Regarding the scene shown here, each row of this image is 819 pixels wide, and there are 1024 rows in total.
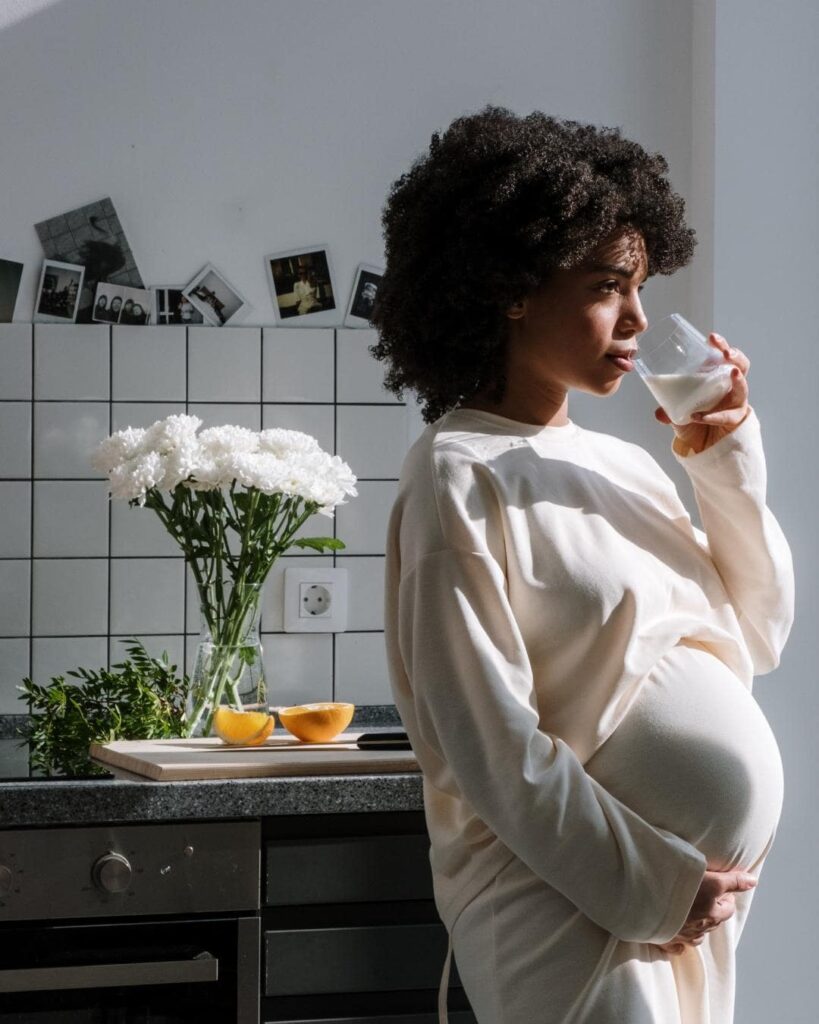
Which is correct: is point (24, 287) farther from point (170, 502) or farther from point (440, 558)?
point (440, 558)

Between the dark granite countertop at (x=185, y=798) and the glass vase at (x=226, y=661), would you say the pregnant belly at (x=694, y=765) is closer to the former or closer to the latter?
the dark granite countertop at (x=185, y=798)

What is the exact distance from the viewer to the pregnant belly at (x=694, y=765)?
108 cm

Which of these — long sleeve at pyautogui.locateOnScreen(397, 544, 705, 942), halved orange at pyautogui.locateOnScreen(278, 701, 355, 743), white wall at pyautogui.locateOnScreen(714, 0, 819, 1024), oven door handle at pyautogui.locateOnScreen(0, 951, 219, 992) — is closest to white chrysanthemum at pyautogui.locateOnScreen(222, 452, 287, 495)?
halved orange at pyautogui.locateOnScreen(278, 701, 355, 743)

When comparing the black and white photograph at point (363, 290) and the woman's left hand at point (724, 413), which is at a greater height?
the black and white photograph at point (363, 290)

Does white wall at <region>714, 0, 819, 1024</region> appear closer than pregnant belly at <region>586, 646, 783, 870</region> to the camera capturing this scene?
No

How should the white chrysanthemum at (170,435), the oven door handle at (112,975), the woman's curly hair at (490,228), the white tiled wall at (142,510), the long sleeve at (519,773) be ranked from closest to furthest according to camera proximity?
the long sleeve at (519,773) < the woman's curly hair at (490,228) < the oven door handle at (112,975) < the white chrysanthemum at (170,435) < the white tiled wall at (142,510)

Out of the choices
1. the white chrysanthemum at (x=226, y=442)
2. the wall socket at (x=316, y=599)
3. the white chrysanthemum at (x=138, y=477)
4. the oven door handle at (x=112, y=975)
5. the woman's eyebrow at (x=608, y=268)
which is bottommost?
the oven door handle at (x=112, y=975)

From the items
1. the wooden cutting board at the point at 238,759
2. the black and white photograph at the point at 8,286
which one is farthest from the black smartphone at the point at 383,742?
the black and white photograph at the point at 8,286

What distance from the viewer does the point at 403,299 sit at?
4.09ft

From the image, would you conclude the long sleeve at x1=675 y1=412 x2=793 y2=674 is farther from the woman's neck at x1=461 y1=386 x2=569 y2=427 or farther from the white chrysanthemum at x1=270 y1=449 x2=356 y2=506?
the white chrysanthemum at x1=270 y1=449 x2=356 y2=506

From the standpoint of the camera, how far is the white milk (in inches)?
46.1

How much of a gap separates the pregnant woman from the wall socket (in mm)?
894

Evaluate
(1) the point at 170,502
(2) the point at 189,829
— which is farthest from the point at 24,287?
(2) the point at 189,829

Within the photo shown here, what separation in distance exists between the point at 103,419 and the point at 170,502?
179 mm
